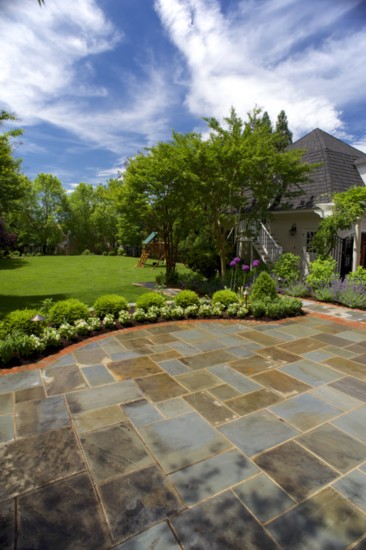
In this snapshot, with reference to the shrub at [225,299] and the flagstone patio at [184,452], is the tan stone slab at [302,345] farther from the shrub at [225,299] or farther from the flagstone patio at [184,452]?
the shrub at [225,299]

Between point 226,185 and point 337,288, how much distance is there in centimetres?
488

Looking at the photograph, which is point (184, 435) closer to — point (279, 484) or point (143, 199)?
point (279, 484)

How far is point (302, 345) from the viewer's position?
5.64 m

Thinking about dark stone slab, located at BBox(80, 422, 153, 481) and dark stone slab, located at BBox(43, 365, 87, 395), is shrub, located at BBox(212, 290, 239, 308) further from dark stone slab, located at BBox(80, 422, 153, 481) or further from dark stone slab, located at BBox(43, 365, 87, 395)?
dark stone slab, located at BBox(80, 422, 153, 481)

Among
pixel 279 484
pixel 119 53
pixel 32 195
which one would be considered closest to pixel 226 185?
pixel 119 53

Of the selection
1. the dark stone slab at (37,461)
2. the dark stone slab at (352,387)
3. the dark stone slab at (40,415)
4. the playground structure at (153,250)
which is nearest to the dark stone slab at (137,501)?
the dark stone slab at (37,461)

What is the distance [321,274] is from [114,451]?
9.11 meters

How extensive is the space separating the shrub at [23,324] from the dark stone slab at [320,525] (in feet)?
15.1

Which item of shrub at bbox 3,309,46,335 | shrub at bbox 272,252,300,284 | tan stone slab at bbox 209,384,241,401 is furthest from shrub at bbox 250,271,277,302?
shrub at bbox 3,309,46,335

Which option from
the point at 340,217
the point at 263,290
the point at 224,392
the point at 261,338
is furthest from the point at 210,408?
the point at 340,217

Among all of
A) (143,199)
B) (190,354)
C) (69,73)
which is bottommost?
(190,354)

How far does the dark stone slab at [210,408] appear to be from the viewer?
3.25 metres

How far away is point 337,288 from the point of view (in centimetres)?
908

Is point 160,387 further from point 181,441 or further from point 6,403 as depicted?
point 6,403
